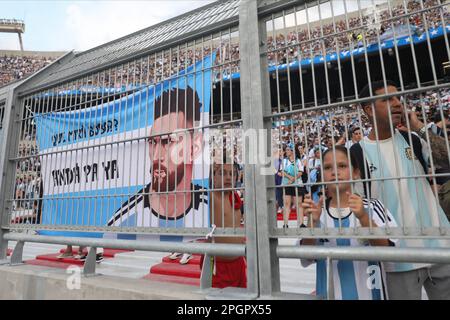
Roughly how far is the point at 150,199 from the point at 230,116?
94cm

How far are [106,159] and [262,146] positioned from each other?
158 centimetres

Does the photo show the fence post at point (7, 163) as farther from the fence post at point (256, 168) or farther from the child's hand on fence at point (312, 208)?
the child's hand on fence at point (312, 208)

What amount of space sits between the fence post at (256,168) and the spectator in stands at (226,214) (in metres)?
0.18

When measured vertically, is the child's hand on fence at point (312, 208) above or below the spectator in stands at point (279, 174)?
below

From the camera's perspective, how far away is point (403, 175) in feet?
5.94

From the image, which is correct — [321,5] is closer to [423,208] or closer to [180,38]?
[180,38]

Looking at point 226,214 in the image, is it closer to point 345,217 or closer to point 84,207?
point 345,217

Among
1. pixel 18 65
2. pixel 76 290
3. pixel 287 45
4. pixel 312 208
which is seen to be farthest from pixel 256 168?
pixel 18 65

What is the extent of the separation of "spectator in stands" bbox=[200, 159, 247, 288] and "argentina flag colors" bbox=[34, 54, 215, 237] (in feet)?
0.31

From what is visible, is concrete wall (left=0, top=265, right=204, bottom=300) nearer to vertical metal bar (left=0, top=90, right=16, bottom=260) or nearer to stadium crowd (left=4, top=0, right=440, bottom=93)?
vertical metal bar (left=0, top=90, right=16, bottom=260)

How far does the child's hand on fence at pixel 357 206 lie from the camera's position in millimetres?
1680

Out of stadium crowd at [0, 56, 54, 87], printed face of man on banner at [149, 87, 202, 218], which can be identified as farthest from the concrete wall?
stadium crowd at [0, 56, 54, 87]

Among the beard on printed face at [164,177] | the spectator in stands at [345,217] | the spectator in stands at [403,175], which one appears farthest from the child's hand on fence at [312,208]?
the beard on printed face at [164,177]

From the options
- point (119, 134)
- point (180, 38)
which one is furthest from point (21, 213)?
point (180, 38)
